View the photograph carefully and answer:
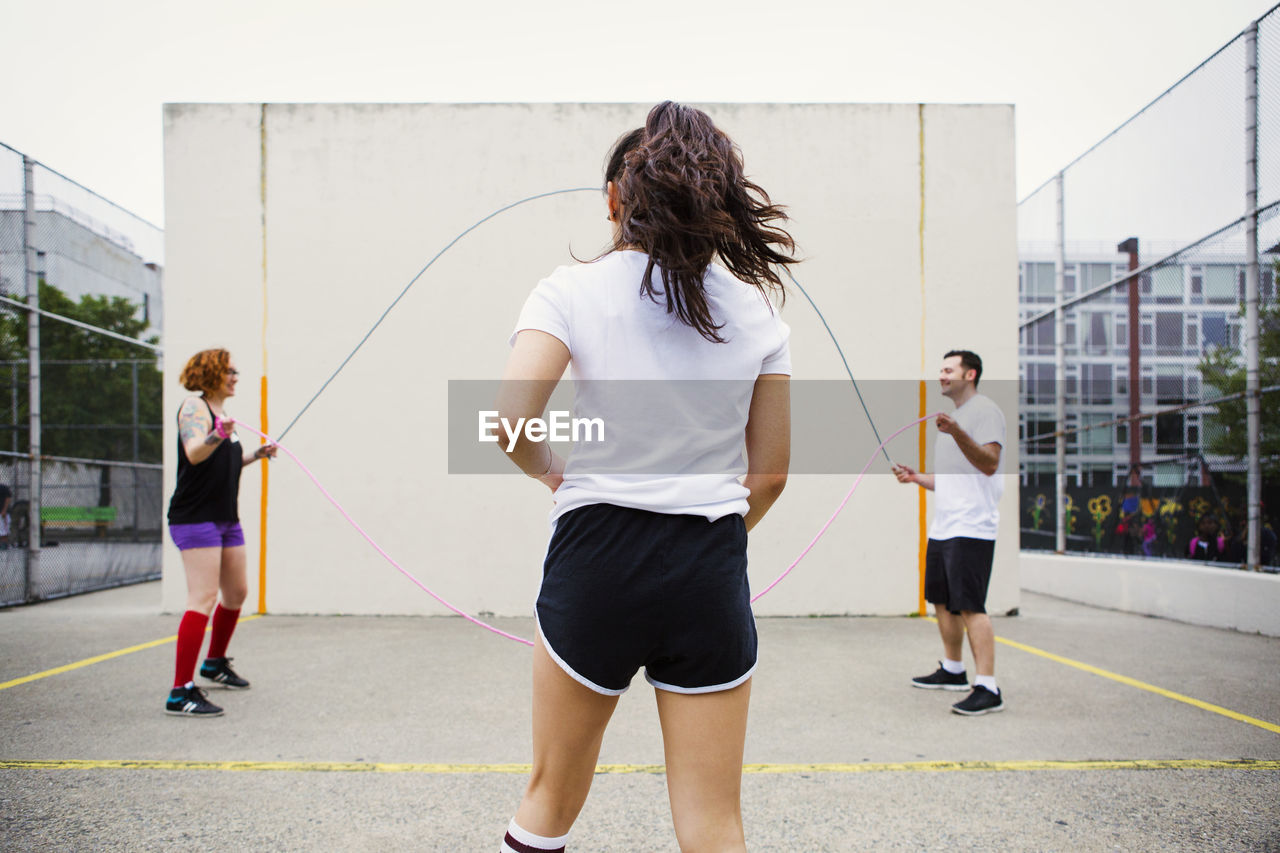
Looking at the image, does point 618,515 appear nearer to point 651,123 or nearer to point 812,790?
point 651,123

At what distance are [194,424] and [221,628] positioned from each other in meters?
1.19

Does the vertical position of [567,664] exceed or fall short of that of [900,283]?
it falls short

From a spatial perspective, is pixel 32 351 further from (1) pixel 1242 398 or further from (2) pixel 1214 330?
(2) pixel 1214 330

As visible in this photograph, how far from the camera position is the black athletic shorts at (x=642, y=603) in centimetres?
140

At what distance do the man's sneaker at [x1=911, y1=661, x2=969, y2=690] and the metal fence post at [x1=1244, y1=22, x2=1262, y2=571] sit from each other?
351cm

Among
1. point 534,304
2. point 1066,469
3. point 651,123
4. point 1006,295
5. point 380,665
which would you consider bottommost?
point 380,665

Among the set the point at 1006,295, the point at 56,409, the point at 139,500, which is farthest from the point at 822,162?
the point at 56,409

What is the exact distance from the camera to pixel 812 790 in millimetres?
3256

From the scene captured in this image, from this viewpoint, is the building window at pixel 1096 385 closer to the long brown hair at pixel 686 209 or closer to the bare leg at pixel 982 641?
the bare leg at pixel 982 641

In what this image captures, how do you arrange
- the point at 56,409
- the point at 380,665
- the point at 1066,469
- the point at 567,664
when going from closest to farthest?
the point at 567,664 < the point at 380,665 < the point at 1066,469 < the point at 56,409

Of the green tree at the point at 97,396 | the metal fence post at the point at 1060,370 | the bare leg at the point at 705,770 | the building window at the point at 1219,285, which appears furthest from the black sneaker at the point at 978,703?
the green tree at the point at 97,396

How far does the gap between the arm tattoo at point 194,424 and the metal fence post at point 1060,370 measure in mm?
8634

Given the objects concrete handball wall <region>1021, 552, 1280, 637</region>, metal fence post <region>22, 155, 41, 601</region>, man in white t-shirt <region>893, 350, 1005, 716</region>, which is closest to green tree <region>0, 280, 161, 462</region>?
metal fence post <region>22, 155, 41, 601</region>

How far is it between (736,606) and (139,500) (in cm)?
1191
